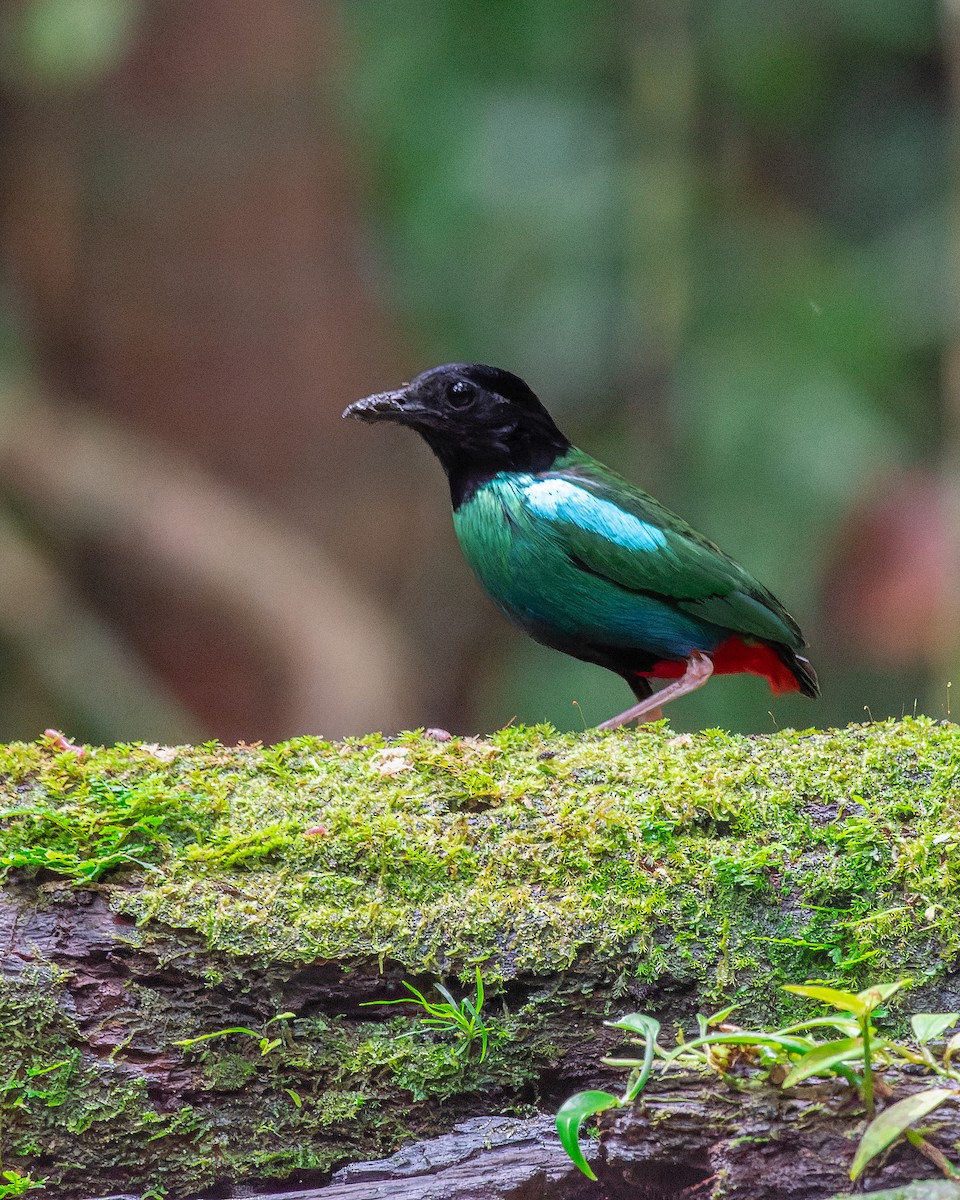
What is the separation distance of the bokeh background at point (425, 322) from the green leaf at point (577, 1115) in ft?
19.9

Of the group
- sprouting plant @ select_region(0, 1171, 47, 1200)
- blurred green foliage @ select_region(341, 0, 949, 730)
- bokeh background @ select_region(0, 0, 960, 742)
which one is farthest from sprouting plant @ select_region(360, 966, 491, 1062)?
blurred green foliage @ select_region(341, 0, 949, 730)

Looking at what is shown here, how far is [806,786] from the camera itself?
308 cm

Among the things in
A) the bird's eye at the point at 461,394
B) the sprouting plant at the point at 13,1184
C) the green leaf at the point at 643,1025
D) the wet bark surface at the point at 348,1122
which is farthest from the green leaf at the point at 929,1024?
the bird's eye at the point at 461,394

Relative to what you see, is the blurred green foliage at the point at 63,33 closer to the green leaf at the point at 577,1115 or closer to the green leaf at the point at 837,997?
the green leaf at the point at 577,1115

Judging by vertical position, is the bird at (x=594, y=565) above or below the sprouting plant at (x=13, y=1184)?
above

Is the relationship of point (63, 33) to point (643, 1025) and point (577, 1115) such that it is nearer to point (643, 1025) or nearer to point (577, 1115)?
point (643, 1025)

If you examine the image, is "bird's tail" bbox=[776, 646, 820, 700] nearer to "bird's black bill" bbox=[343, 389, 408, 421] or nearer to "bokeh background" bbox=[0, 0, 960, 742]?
"bird's black bill" bbox=[343, 389, 408, 421]

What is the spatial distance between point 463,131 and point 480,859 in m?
7.53

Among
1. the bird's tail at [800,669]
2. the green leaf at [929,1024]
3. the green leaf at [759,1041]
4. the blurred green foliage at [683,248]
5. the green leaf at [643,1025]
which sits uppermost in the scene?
the blurred green foliage at [683,248]

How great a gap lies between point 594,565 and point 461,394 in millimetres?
797

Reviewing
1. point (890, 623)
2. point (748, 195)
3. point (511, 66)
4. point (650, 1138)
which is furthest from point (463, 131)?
point (650, 1138)

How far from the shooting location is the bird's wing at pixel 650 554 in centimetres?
400

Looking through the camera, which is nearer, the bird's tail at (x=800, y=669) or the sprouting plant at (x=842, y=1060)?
the sprouting plant at (x=842, y=1060)

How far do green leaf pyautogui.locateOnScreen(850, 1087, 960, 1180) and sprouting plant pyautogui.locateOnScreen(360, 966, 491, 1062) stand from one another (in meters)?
0.79
